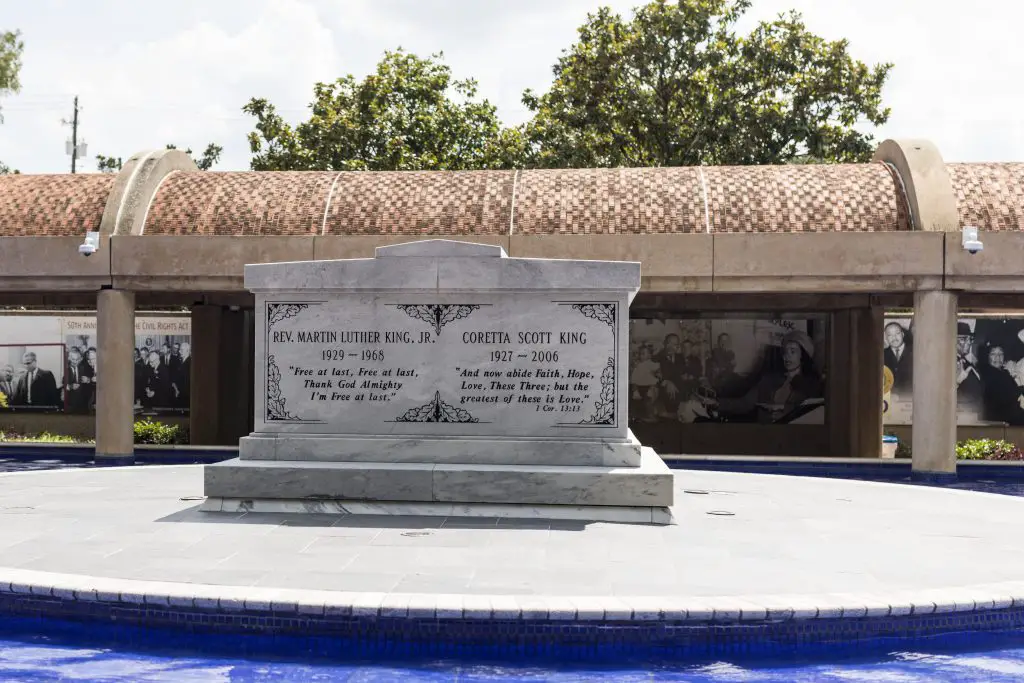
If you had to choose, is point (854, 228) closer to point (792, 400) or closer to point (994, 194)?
point (994, 194)

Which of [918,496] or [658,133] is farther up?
[658,133]

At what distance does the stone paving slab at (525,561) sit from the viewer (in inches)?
245

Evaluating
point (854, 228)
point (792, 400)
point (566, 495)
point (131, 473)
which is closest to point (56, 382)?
point (131, 473)

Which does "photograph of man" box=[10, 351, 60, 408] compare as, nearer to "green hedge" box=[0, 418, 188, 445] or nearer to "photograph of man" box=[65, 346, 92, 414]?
"photograph of man" box=[65, 346, 92, 414]

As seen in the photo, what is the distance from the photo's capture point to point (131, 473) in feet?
45.9

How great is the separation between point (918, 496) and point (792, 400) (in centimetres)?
1191

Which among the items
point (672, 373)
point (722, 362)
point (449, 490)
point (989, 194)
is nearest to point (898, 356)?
point (722, 362)

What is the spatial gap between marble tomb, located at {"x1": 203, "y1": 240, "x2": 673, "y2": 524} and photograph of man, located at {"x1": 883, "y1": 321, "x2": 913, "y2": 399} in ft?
59.9

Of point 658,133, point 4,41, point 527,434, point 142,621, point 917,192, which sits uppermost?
point 4,41

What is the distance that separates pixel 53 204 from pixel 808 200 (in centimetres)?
1361

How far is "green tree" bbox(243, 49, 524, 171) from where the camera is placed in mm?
33531

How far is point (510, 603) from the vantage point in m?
6.12

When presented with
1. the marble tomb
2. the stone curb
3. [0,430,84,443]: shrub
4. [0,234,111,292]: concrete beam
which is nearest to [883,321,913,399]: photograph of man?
[0,234,111,292]: concrete beam

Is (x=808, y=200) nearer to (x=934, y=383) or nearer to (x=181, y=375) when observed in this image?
(x=934, y=383)
